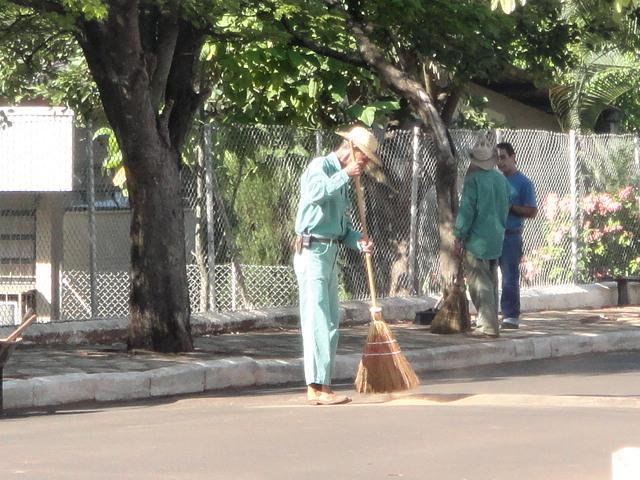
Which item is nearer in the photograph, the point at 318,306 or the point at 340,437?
the point at 340,437

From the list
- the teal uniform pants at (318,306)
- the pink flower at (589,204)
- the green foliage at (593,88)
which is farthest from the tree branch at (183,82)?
the green foliage at (593,88)

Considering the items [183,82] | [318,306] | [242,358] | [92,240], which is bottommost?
[242,358]

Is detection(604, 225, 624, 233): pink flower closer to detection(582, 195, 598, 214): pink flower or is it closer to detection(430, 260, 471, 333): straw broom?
detection(582, 195, 598, 214): pink flower

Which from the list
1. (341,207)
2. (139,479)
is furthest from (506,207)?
(139,479)

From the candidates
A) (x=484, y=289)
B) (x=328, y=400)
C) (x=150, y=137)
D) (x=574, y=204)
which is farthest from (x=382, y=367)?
Answer: (x=574, y=204)

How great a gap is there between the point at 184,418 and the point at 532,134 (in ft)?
33.9

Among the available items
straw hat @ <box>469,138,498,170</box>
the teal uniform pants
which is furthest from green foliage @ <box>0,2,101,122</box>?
straw hat @ <box>469,138,498,170</box>

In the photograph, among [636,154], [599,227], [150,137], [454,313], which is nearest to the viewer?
[150,137]

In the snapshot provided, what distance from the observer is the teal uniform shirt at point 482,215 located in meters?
13.9

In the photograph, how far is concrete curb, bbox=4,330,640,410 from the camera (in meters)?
10.6

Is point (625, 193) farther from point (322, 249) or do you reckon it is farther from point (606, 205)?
point (322, 249)

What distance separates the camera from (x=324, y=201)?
9734 millimetres

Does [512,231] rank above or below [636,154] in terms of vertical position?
below

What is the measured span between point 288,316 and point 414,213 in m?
2.41
